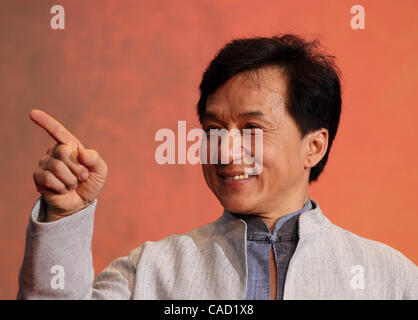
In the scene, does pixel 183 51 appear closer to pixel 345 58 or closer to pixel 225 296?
pixel 345 58

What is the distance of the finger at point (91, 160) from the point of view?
1.04 meters

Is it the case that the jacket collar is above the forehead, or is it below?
below

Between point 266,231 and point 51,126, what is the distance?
0.58m

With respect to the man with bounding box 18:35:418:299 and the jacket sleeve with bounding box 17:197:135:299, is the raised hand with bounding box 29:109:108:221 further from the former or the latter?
the man with bounding box 18:35:418:299

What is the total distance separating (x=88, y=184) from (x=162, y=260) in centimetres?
32

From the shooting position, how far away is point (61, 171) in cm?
102

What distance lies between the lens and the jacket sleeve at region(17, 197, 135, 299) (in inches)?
41.7

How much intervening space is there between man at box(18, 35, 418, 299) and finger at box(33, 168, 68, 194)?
247 millimetres

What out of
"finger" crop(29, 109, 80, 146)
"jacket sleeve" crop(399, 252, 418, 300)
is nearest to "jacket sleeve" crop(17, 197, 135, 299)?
"finger" crop(29, 109, 80, 146)

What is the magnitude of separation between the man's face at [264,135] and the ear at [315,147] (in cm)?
6

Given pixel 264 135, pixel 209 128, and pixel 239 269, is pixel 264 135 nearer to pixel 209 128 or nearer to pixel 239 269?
pixel 209 128

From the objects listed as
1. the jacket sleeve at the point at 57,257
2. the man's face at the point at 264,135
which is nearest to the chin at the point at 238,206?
the man's face at the point at 264,135

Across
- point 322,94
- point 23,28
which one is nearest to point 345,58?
point 322,94

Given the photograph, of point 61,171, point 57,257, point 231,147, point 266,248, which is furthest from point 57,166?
point 266,248
